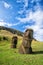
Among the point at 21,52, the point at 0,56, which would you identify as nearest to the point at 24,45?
the point at 21,52

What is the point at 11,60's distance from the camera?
75.8 feet

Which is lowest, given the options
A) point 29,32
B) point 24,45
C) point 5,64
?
point 5,64

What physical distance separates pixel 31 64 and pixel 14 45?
654 inches

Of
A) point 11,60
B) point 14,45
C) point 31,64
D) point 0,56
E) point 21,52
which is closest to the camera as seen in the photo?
point 31,64

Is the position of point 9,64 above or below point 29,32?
below

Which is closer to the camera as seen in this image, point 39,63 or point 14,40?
point 39,63

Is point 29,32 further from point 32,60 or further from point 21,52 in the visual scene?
point 32,60

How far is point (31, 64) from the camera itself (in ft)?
69.0

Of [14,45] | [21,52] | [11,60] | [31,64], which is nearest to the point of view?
[31,64]

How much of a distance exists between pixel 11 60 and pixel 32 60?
109 inches

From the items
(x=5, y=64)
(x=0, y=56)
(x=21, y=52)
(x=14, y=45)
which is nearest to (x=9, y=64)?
(x=5, y=64)

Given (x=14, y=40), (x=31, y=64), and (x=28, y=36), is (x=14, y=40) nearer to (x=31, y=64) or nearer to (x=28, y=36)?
(x=28, y=36)

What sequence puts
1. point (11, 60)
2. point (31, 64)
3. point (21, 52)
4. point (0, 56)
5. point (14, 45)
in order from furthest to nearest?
point (14, 45) → point (21, 52) → point (0, 56) → point (11, 60) → point (31, 64)

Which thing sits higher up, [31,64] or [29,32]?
[29,32]
